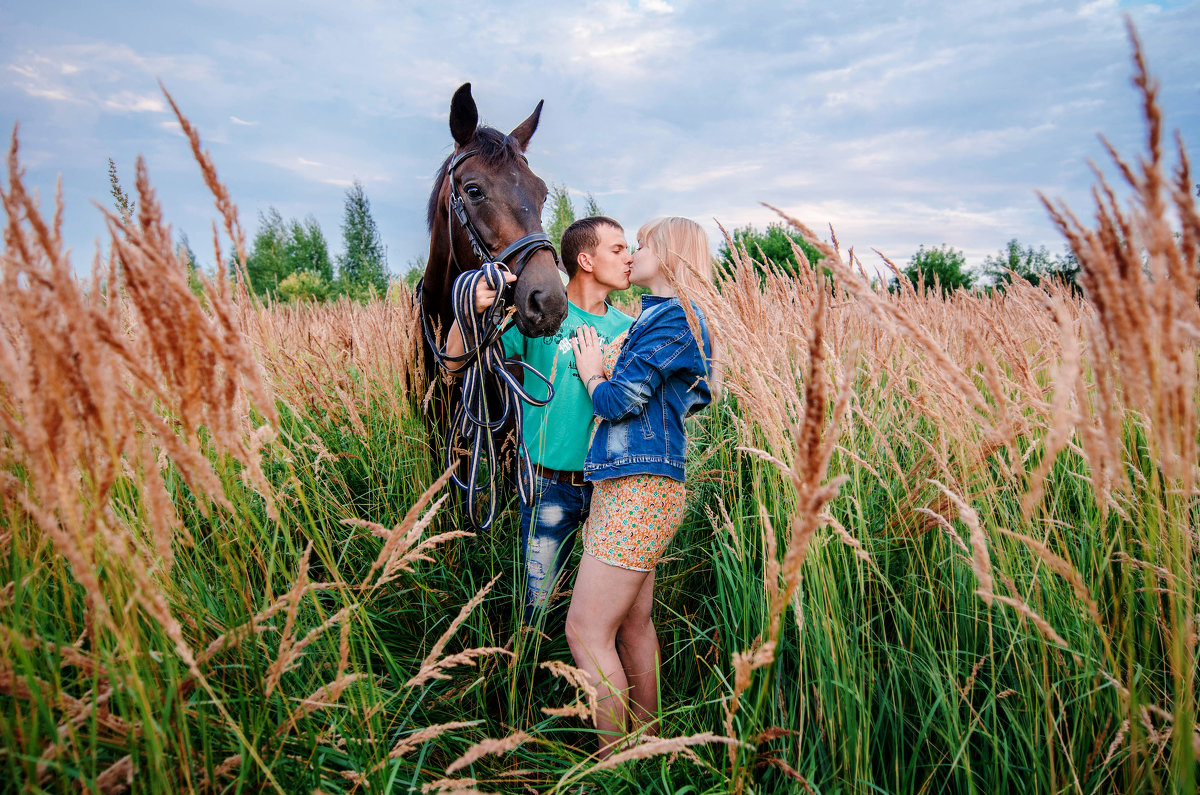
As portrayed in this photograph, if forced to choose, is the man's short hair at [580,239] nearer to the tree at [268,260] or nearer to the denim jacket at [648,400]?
the denim jacket at [648,400]

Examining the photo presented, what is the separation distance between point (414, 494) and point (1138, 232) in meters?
2.32

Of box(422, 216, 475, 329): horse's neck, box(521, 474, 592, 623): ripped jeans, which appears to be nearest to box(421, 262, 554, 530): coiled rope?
A: box(521, 474, 592, 623): ripped jeans

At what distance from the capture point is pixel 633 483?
184cm

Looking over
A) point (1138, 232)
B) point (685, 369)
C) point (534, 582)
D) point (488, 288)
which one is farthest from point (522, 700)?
point (1138, 232)

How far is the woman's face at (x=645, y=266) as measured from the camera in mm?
2189

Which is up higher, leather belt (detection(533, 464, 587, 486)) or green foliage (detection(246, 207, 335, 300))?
green foliage (detection(246, 207, 335, 300))

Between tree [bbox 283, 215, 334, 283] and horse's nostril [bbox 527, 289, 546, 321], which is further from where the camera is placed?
tree [bbox 283, 215, 334, 283]

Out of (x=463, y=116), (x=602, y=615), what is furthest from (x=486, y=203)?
(x=602, y=615)

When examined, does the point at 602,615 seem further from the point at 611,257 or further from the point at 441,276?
the point at 441,276

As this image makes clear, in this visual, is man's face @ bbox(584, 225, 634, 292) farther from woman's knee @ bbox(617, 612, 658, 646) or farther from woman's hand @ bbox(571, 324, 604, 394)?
woman's knee @ bbox(617, 612, 658, 646)

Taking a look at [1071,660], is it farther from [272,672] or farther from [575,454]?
[272,672]

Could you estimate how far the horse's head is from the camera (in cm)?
228

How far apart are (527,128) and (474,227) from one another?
1130mm

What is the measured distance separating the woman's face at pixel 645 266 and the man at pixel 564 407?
5 centimetres
